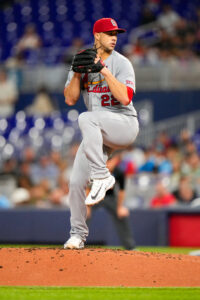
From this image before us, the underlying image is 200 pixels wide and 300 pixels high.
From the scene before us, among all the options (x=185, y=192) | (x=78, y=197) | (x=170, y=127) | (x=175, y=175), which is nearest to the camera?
(x=78, y=197)

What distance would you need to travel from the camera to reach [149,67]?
56.1 ft

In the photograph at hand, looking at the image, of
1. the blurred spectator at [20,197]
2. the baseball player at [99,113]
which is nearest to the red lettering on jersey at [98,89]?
the baseball player at [99,113]

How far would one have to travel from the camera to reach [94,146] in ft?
19.3

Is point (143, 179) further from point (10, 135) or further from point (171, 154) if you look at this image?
point (10, 135)

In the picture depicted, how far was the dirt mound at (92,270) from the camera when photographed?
562cm

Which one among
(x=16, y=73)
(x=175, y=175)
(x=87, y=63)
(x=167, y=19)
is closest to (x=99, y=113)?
(x=87, y=63)

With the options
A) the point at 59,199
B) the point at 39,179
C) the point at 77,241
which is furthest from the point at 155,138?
the point at 77,241

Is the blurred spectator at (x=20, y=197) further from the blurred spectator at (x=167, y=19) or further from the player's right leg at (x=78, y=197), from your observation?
the blurred spectator at (x=167, y=19)

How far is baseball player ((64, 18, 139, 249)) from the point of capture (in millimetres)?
5777

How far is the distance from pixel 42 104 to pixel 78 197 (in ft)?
35.4

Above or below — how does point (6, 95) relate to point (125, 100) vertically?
below

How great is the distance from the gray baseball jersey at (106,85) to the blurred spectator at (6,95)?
34.8 ft

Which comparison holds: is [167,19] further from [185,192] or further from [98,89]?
[98,89]

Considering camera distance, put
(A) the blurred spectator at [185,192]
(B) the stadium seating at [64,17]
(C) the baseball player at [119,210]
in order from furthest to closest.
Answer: (B) the stadium seating at [64,17]
(A) the blurred spectator at [185,192]
(C) the baseball player at [119,210]
